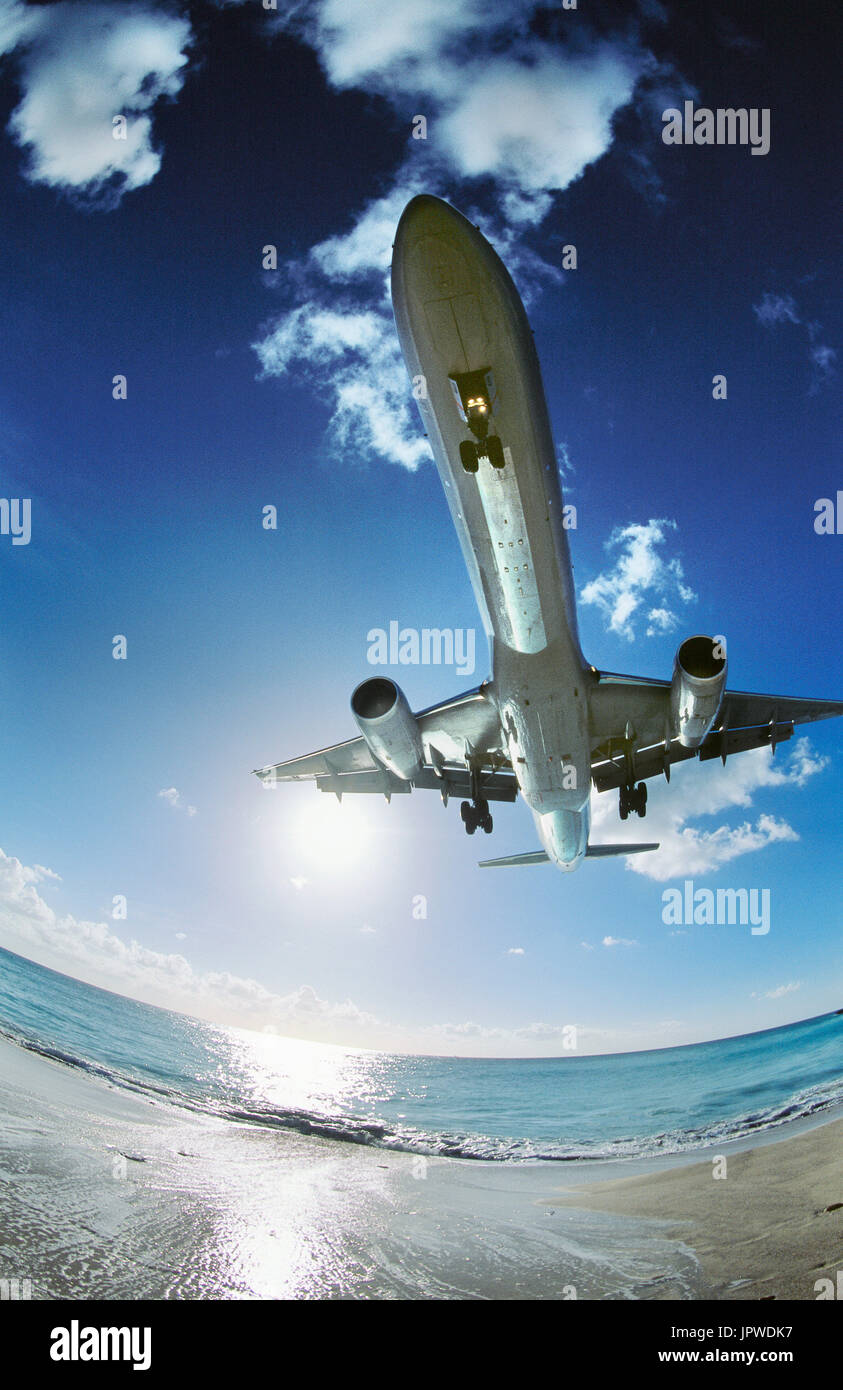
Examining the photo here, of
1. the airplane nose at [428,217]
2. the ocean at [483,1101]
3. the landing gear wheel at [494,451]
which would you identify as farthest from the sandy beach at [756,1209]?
the airplane nose at [428,217]

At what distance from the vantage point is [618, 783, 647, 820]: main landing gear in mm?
15672

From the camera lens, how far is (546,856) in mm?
18203

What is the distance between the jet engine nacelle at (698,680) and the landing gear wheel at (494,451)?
4.69 meters

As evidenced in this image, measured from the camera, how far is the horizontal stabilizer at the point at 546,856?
18328 mm

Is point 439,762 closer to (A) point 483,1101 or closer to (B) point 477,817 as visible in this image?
(B) point 477,817

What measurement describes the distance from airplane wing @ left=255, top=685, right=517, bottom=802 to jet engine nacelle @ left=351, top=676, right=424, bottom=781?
135cm

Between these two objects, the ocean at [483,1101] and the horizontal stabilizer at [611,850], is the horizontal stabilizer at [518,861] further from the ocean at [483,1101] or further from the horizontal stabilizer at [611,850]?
the ocean at [483,1101]

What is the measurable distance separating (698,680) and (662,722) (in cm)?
362

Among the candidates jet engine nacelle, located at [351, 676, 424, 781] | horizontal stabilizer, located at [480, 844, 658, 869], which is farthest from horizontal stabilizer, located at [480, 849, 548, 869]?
jet engine nacelle, located at [351, 676, 424, 781]

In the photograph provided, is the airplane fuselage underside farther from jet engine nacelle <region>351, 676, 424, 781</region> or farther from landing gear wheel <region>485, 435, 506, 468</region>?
jet engine nacelle <region>351, 676, 424, 781</region>

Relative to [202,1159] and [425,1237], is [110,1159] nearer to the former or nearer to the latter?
[202,1159]

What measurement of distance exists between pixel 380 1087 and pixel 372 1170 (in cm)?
5720
